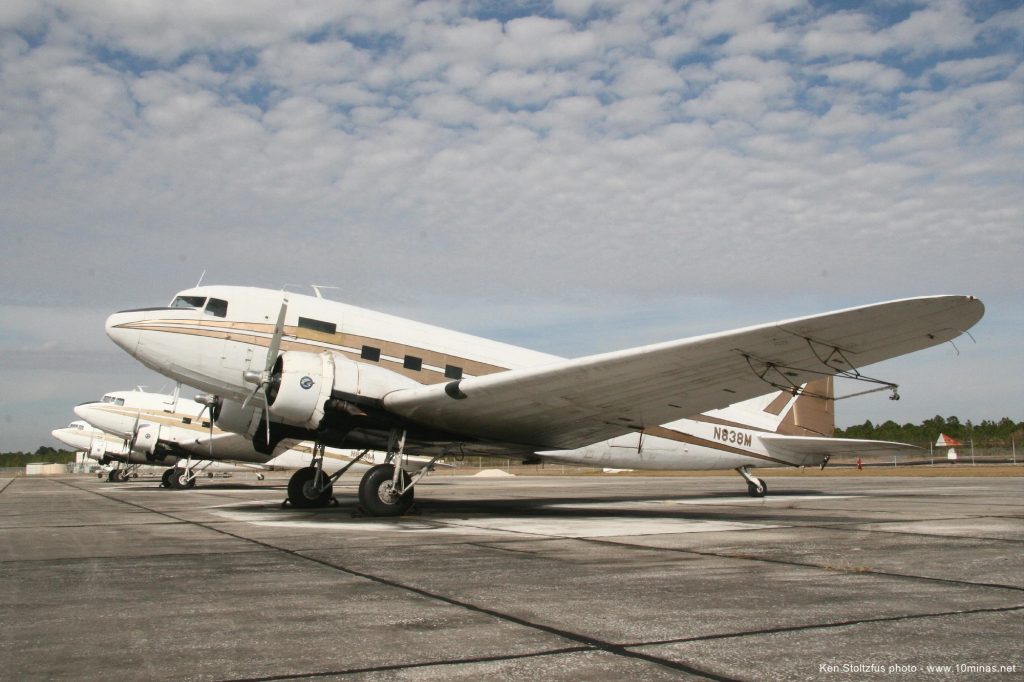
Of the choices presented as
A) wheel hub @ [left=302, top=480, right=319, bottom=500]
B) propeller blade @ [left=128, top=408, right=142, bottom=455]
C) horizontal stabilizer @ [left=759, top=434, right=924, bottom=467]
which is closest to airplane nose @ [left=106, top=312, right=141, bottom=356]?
wheel hub @ [left=302, top=480, right=319, bottom=500]

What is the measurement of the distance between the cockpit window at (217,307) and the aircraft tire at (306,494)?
167 inches

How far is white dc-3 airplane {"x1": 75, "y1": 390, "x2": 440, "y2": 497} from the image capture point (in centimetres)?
3509

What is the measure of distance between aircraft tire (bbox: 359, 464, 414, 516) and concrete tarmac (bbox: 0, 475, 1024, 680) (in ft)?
7.85

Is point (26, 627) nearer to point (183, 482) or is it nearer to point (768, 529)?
point (768, 529)

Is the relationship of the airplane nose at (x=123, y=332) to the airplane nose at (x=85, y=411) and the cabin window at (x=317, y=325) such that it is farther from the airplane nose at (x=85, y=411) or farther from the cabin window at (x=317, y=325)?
the airplane nose at (x=85, y=411)

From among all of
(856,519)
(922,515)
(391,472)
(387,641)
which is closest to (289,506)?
(391,472)

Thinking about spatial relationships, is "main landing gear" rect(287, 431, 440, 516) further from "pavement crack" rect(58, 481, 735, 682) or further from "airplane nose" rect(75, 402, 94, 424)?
"airplane nose" rect(75, 402, 94, 424)

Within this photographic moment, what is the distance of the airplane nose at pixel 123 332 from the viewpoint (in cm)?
1420

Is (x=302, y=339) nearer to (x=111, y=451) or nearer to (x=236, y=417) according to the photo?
(x=236, y=417)

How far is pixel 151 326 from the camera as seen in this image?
14.2 metres

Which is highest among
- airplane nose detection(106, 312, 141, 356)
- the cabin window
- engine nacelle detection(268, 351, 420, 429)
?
the cabin window

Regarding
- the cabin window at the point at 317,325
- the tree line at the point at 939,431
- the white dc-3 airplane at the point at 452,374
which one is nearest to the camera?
the white dc-3 airplane at the point at 452,374

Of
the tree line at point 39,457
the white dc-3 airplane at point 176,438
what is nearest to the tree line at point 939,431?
the white dc-3 airplane at point 176,438

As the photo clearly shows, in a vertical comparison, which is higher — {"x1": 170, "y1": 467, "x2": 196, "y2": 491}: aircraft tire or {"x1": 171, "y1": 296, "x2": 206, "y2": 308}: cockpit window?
{"x1": 171, "y1": 296, "x2": 206, "y2": 308}: cockpit window
